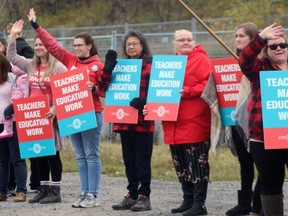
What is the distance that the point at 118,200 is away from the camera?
12.0m

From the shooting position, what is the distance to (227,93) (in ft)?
33.7

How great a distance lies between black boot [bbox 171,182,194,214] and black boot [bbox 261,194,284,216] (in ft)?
6.16

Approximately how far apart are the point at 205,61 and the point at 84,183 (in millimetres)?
1996

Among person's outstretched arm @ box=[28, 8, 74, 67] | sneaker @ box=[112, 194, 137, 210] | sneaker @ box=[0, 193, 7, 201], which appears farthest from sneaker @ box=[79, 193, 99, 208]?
person's outstretched arm @ box=[28, 8, 74, 67]

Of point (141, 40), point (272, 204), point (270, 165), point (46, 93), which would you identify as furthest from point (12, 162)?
point (270, 165)

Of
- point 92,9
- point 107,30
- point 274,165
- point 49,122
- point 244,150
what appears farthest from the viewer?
point 92,9

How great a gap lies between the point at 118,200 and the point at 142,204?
43.9 inches

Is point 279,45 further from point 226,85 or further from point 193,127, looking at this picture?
point 193,127

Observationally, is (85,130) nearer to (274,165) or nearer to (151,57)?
(151,57)

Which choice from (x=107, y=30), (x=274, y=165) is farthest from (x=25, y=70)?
(x=107, y=30)

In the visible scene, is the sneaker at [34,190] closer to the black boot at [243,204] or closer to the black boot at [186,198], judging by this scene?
the black boot at [186,198]

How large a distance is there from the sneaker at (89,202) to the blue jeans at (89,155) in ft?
0.21

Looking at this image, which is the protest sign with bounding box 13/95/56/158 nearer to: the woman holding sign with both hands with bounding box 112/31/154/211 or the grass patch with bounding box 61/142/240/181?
the woman holding sign with both hands with bounding box 112/31/154/211

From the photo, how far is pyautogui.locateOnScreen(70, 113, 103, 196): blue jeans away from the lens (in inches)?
437
